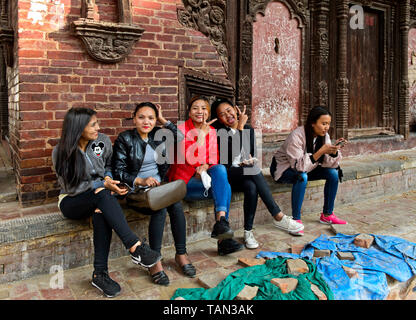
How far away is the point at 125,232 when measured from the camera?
9.16 ft

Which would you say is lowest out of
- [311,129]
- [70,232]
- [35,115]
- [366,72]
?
[70,232]

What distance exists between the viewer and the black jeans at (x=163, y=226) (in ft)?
10.1

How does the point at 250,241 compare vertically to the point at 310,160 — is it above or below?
below

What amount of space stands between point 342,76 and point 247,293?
507cm

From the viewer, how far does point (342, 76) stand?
651 cm

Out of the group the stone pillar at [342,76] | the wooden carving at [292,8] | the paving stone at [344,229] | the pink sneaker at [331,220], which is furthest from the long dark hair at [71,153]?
the stone pillar at [342,76]

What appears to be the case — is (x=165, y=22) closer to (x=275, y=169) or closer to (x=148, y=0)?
(x=148, y=0)

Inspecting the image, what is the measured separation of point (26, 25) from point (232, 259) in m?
2.81

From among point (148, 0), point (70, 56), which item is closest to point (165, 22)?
point (148, 0)

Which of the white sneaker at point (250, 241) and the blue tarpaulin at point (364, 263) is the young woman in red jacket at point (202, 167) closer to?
the white sneaker at point (250, 241)

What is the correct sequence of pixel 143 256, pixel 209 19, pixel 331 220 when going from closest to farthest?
pixel 143 256 < pixel 331 220 < pixel 209 19

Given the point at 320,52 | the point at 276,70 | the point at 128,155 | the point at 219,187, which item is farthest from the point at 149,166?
the point at 320,52

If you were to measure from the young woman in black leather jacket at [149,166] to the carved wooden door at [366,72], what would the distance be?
4.78 m

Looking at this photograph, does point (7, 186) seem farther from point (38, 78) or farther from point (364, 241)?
point (364, 241)
